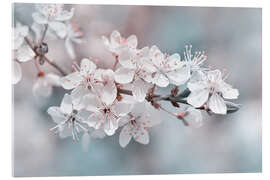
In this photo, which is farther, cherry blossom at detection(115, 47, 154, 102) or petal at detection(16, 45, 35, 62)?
petal at detection(16, 45, 35, 62)

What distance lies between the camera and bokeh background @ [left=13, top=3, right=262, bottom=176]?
72.2 inches

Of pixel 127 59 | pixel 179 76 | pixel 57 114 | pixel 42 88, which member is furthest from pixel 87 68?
pixel 42 88

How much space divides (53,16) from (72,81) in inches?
15.8

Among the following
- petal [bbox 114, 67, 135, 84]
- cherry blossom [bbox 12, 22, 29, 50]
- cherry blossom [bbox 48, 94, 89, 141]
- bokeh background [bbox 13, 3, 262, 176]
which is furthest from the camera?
bokeh background [bbox 13, 3, 262, 176]

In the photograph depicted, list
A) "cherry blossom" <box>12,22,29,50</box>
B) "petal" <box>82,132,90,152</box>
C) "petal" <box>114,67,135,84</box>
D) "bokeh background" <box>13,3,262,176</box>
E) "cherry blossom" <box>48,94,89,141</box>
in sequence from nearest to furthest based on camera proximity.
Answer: "petal" <box>114,67,135,84</box>
"cherry blossom" <box>48,94,89,141</box>
"cherry blossom" <box>12,22,29,50</box>
"petal" <box>82,132,90,152</box>
"bokeh background" <box>13,3,262,176</box>

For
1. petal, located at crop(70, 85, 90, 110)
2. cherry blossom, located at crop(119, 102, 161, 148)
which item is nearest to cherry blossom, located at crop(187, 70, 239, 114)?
cherry blossom, located at crop(119, 102, 161, 148)

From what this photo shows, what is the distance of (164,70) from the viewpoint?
52.4 inches

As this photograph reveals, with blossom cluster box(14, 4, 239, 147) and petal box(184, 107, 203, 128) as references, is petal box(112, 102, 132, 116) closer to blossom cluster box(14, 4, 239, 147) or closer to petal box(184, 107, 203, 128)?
blossom cluster box(14, 4, 239, 147)

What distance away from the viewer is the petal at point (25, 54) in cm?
143

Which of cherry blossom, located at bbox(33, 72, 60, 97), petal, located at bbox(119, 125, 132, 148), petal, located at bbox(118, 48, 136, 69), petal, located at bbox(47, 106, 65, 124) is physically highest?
petal, located at bbox(118, 48, 136, 69)

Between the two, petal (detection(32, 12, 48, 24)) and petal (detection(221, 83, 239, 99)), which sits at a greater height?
petal (detection(32, 12, 48, 24))
